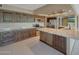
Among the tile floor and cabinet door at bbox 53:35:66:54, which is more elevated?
cabinet door at bbox 53:35:66:54

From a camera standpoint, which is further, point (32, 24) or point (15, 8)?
point (32, 24)

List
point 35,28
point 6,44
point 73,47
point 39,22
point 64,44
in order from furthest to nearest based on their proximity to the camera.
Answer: point 39,22
point 35,28
point 6,44
point 64,44
point 73,47

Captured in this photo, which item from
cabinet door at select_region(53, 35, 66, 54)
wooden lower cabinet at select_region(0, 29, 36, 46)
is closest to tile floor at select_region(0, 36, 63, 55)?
cabinet door at select_region(53, 35, 66, 54)

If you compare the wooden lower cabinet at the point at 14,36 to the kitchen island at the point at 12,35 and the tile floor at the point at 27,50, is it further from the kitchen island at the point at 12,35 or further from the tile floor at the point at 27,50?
the tile floor at the point at 27,50

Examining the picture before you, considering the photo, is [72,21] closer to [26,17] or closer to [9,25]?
[26,17]

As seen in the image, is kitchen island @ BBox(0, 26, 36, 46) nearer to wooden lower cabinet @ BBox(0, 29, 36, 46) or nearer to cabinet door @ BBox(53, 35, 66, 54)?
wooden lower cabinet @ BBox(0, 29, 36, 46)

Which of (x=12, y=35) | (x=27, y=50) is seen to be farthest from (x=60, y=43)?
(x=12, y=35)

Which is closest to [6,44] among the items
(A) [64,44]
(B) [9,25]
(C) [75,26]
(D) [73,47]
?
(B) [9,25]

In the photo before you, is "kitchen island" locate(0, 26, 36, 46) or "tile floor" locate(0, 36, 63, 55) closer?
"tile floor" locate(0, 36, 63, 55)

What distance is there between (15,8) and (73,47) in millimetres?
4425

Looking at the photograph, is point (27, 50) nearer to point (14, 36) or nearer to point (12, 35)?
point (12, 35)

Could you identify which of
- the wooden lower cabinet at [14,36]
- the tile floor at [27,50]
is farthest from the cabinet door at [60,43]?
the wooden lower cabinet at [14,36]

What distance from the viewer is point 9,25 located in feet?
24.2

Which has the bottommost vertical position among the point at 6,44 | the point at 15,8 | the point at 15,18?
the point at 6,44
